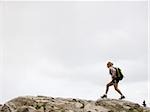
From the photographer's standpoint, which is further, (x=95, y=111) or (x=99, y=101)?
(x=99, y=101)

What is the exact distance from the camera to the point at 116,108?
28750 mm

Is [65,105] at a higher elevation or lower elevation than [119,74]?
lower

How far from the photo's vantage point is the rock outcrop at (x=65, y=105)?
27.7 m

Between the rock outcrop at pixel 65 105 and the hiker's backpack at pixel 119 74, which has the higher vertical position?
the hiker's backpack at pixel 119 74

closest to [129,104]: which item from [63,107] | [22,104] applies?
[63,107]

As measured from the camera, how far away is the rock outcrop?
2766 cm

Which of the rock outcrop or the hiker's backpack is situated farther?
the hiker's backpack

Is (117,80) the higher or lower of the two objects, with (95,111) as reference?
higher

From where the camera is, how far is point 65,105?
2830 cm

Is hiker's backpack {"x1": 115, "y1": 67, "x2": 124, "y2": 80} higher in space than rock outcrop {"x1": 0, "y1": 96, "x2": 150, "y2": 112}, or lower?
higher

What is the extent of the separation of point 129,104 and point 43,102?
7000 mm

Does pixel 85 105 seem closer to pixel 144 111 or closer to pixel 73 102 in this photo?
pixel 73 102

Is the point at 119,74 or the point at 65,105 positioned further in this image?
the point at 119,74

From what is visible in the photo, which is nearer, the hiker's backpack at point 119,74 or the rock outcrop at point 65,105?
the rock outcrop at point 65,105
